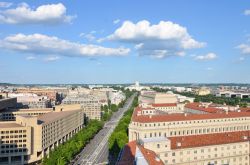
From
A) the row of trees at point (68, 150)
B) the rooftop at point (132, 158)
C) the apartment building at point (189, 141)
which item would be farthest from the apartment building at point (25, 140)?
the rooftop at point (132, 158)

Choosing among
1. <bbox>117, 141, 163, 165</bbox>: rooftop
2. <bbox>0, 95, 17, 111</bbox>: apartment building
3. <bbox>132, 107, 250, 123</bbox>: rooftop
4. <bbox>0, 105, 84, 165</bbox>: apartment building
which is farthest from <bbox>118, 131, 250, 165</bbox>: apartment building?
<bbox>0, 95, 17, 111</bbox>: apartment building

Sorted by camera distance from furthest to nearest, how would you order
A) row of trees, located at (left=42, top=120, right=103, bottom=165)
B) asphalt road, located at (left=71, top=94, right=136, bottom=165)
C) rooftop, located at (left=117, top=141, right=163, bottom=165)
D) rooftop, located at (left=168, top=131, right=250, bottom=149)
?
asphalt road, located at (left=71, top=94, right=136, bottom=165), row of trees, located at (left=42, top=120, right=103, bottom=165), rooftop, located at (left=168, top=131, right=250, bottom=149), rooftop, located at (left=117, top=141, right=163, bottom=165)

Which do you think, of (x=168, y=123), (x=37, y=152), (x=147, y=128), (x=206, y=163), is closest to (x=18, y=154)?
(x=37, y=152)

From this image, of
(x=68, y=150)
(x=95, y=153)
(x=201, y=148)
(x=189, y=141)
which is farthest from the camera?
(x=95, y=153)

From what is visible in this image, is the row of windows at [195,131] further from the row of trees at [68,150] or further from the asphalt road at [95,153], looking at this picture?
the row of trees at [68,150]

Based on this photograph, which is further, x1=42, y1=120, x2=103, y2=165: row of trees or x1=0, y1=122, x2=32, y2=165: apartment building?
x1=0, y1=122, x2=32, y2=165: apartment building

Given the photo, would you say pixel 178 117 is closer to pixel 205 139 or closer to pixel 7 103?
pixel 205 139

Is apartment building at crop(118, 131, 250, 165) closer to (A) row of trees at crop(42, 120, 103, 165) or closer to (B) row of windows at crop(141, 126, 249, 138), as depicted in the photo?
(B) row of windows at crop(141, 126, 249, 138)

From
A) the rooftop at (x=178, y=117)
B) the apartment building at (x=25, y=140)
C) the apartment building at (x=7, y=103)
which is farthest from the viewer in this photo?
the apartment building at (x=7, y=103)

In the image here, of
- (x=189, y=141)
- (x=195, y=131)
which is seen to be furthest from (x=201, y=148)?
(x=195, y=131)

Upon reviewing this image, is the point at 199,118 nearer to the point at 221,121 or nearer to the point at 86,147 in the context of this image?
the point at 221,121

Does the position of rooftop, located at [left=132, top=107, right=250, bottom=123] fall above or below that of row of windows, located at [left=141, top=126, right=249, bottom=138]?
above

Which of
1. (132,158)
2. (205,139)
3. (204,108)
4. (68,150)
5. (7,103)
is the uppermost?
(7,103)

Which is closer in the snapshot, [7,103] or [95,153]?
[95,153]
